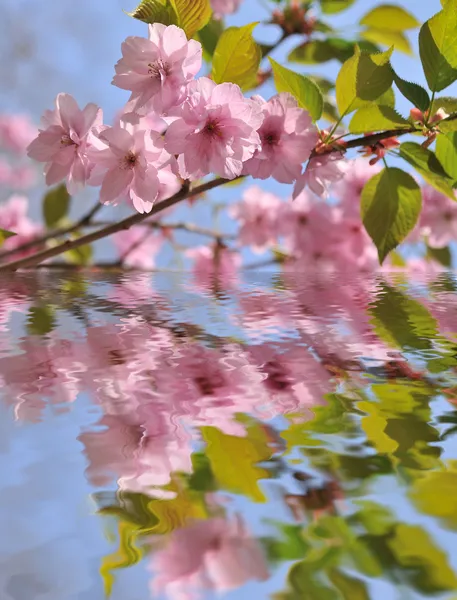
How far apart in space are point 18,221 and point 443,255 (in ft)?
1.58

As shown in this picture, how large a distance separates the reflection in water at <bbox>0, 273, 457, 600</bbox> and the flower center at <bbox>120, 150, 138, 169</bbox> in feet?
0.43

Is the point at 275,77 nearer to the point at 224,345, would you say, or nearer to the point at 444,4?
the point at 444,4

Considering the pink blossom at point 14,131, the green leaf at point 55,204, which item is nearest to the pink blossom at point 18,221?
the green leaf at point 55,204

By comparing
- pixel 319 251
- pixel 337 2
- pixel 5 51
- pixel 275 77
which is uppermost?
pixel 5 51

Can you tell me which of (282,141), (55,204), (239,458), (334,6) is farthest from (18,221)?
(239,458)

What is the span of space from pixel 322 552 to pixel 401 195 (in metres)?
0.30

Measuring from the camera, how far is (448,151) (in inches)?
11.4

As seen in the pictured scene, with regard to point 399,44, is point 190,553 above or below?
below

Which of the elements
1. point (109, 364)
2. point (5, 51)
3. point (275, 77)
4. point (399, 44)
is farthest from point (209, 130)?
point (5, 51)

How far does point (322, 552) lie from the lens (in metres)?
0.07

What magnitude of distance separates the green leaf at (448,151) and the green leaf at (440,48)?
23 millimetres

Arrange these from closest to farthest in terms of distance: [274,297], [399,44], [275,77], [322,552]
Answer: [322,552] < [274,297] < [275,77] < [399,44]

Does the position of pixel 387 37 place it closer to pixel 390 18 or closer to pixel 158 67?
pixel 390 18

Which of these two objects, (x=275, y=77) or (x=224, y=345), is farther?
(x=275, y=77)
